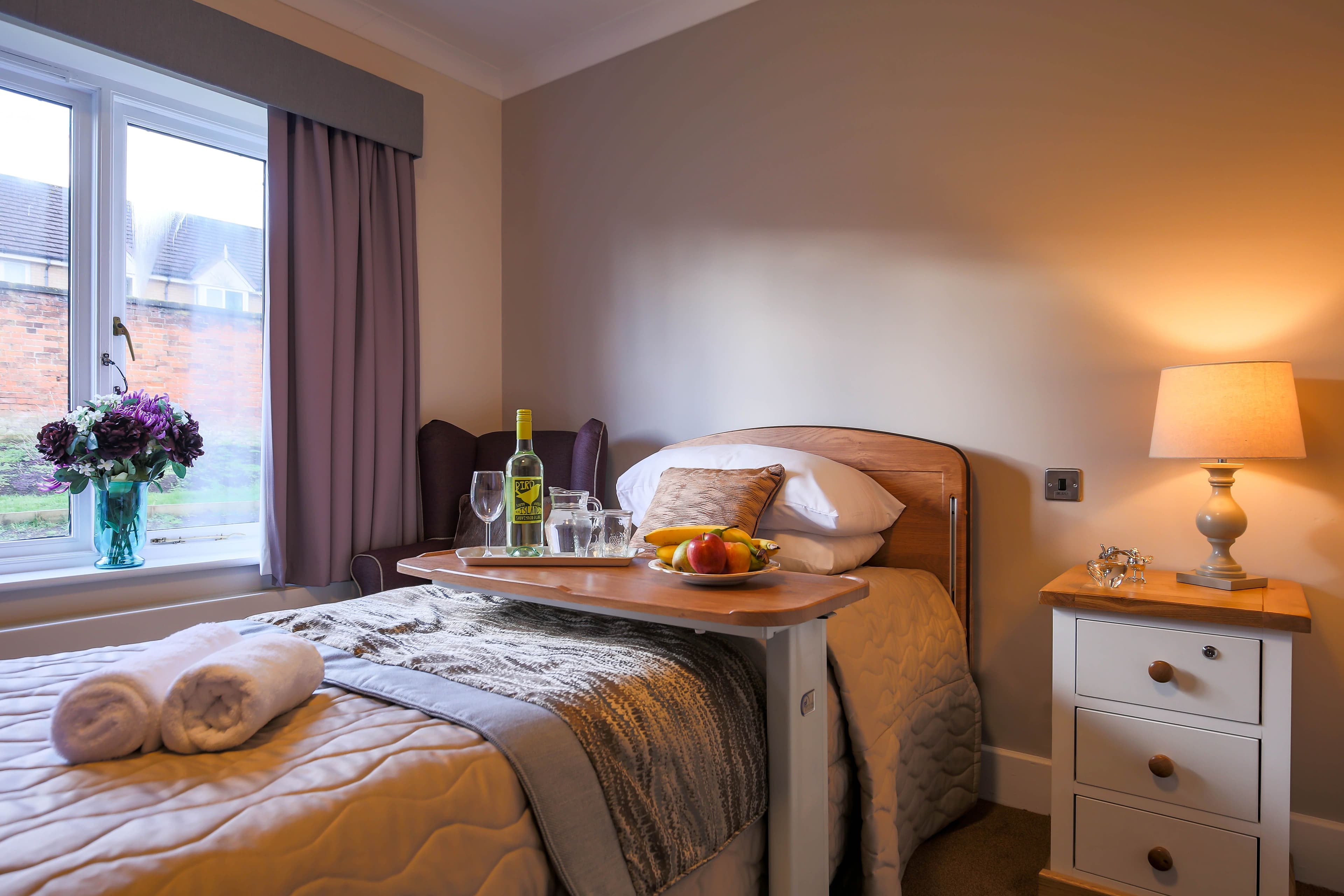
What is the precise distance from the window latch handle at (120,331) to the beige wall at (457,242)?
100 centimetres

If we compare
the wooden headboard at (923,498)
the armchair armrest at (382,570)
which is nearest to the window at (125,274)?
the armchair armrest at (382,570)

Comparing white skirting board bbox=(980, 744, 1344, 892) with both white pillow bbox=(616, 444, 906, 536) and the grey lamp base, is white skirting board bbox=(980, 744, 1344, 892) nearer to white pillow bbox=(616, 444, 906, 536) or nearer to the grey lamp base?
the grey lamp base

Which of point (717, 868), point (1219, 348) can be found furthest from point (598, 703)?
point (1219, 348)

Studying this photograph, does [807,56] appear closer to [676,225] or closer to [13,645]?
[676,225]

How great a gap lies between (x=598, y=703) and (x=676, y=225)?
2.20 meters

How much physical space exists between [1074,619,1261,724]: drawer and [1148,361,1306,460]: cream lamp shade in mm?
406

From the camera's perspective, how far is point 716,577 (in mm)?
1277

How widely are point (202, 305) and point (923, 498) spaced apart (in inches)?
99.9

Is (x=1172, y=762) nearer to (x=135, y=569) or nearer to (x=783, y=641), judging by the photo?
(x=783, y=641)

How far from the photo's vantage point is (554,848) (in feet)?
3.08

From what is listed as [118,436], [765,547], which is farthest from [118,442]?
[765,547]

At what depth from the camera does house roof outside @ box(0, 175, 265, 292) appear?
230 centimetres

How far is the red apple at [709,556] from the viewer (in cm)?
130

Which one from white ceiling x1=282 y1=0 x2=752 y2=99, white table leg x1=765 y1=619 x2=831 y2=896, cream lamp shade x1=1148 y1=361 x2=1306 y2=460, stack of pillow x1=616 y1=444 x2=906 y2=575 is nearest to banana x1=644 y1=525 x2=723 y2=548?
white table leg x1=765 y1=619 x2=831 y2=896
